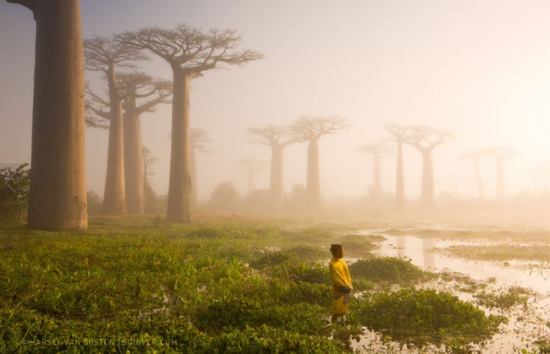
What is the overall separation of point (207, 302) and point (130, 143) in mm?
24694

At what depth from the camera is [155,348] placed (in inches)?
162

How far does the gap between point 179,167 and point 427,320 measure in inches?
656

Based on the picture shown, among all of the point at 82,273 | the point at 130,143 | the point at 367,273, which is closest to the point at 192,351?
the point at 82,273

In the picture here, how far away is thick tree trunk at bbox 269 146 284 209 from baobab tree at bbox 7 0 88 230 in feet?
102

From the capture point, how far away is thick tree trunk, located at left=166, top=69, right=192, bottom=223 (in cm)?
2052

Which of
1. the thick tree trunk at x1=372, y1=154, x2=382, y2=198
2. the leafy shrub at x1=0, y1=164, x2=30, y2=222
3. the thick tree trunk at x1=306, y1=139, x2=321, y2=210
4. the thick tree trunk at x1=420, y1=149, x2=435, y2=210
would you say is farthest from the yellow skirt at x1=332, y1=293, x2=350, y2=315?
the thick tree trunk at x1=372, y1=154, x2=382, y2=198

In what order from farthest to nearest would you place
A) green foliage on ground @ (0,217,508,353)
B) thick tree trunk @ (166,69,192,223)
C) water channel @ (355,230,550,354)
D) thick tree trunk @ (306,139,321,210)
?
thick tree trunk @ (306,139,321,210) < thick tree trunk @ (166,69,192,223) < water channel @ (355,230,550,354) < green foliage on ground @ (0,217,508,353)

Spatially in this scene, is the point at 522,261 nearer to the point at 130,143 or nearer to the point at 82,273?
the point at 82,273

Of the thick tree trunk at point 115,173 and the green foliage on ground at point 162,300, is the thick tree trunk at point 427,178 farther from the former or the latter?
the green foliage on ground at point 162,300

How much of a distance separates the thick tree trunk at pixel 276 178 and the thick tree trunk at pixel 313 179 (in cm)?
446

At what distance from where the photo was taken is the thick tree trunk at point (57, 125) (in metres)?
14.2

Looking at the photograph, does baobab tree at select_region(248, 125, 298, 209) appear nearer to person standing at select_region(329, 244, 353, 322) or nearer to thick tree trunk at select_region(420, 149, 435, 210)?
thick tree trunk at select_region(420, 149, 435, 210)

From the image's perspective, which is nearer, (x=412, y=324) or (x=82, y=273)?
(x=412, y=324)

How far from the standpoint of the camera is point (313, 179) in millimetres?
42188
